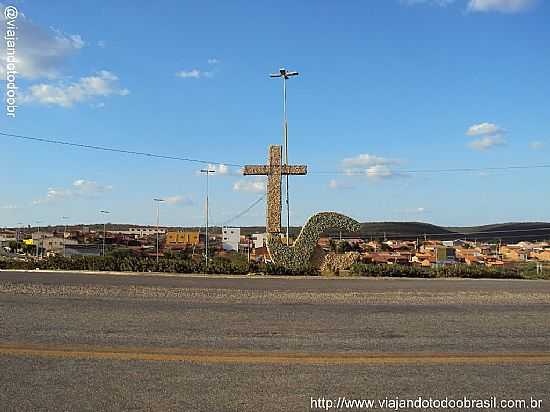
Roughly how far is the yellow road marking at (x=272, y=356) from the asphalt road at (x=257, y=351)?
2 cm

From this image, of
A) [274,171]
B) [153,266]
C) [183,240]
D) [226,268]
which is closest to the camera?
[153,266]

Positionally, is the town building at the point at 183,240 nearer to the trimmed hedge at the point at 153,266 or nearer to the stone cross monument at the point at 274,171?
the stone cross monument at the point at 274,171

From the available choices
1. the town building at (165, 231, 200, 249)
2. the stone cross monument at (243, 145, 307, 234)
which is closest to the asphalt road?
the stone cross monument at (243, 145, 307, 234)

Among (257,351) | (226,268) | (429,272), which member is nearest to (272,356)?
(257,351)

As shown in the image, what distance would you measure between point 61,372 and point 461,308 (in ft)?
28.1

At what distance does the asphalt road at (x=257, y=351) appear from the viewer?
5.30 m

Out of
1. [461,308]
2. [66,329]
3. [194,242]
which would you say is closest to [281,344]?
[66,329]

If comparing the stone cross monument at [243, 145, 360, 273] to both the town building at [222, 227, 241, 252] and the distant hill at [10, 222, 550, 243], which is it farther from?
the town building at [222, 227, 241, 252]

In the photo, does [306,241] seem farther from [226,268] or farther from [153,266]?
[153,266]

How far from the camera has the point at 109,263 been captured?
22.2 meters

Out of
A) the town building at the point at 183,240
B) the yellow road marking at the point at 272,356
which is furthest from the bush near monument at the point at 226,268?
the town building at the point at 183,240

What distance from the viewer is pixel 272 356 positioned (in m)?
6.76

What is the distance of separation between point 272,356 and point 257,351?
0.35 meters

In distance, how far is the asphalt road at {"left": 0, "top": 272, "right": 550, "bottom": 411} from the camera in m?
5.30
